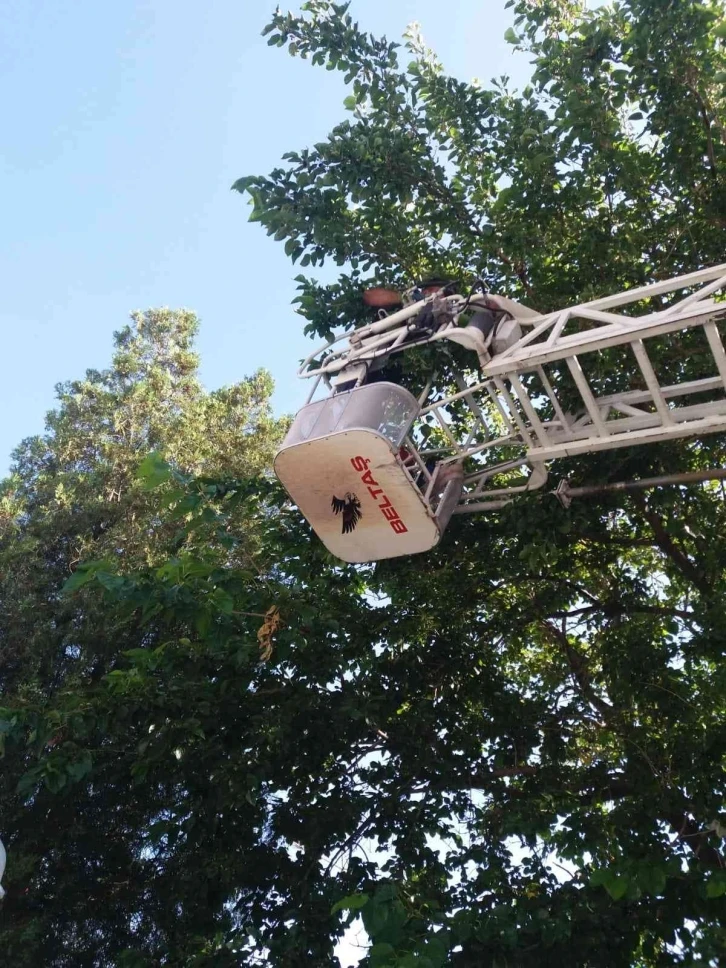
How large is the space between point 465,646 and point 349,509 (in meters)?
3.63

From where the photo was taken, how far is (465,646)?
9.15m

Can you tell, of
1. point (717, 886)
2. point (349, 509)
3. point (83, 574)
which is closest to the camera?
point (717, 886)

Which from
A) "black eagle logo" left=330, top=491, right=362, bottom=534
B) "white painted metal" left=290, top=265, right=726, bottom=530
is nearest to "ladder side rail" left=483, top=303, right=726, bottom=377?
"white painted metal" left=290, top=265, right=726, bottom=530

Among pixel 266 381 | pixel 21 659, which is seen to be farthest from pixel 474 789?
pixel 266 381

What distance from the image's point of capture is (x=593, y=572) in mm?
9602

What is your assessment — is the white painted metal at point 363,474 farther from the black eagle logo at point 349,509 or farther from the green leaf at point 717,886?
the green leaf at point 717,886

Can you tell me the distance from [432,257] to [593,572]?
3790mm

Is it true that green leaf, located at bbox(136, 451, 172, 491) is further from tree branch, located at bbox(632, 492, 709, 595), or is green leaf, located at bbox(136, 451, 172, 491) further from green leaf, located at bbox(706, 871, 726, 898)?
tree branch, located at bbox(632, 492, 709, 595)

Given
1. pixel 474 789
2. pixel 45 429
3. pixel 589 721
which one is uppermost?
pixel 45 429

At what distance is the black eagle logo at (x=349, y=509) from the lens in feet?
19.7

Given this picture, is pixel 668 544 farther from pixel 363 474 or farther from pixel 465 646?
pixel 363 474

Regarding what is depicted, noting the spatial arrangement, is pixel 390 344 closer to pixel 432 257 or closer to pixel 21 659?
pixel 432 257

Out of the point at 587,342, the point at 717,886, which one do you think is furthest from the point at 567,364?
the point at 717,886

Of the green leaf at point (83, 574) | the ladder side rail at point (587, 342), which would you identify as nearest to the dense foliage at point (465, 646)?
the green leaf at point (83, 574)
